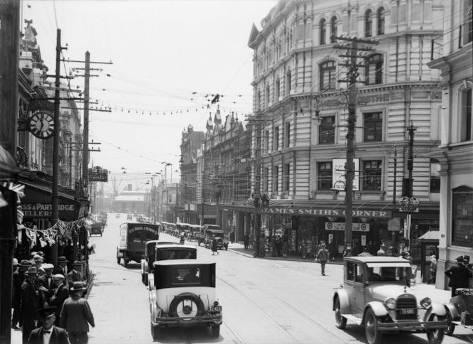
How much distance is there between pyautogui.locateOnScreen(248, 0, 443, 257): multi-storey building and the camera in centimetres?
4331

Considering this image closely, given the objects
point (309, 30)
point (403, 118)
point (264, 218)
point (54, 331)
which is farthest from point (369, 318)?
point (264, 218)

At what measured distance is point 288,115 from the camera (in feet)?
170

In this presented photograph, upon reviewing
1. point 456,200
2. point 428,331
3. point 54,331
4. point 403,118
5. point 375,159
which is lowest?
point 428,331

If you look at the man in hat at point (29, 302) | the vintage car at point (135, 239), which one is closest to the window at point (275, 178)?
the vintage car at point (135, 239)

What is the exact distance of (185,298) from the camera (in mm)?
15250

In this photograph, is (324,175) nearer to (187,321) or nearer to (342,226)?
(342,226)

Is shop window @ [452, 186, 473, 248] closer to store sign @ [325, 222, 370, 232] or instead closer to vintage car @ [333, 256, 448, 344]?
vintage car @ [333, 256, 448, 344]

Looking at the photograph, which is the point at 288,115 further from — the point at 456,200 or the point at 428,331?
the point at 428,331

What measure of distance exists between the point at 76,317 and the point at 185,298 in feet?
13.9

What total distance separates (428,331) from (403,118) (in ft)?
103

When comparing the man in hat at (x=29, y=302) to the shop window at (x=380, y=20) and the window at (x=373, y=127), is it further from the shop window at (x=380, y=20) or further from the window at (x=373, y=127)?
the shop window at (x=380, y=20)

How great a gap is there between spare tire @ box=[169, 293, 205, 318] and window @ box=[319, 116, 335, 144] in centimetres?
3387

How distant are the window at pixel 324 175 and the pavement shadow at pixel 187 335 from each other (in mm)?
32234

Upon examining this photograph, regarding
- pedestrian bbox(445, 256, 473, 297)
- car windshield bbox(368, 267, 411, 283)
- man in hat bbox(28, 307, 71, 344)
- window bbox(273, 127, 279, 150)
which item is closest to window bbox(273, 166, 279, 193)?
window bbox(273, 127, 279, 150)
